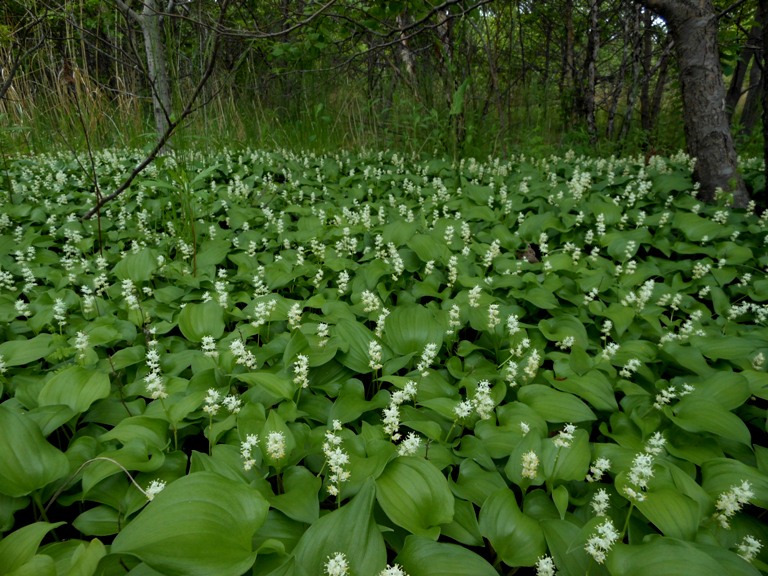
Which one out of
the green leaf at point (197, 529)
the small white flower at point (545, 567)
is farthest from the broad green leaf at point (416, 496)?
the green leaf at point (197, 529)

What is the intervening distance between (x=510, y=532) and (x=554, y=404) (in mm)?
642

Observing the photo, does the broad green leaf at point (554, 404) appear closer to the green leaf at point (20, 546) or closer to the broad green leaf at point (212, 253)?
the green leaf at point (20, 546)

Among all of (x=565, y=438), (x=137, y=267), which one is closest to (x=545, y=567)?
(x=565, y=438)

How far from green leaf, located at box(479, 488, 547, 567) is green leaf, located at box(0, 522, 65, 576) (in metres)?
1.18

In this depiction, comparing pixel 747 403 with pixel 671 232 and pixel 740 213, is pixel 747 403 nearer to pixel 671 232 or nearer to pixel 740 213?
pixel 671 232

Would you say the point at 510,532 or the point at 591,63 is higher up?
the point at 591,63

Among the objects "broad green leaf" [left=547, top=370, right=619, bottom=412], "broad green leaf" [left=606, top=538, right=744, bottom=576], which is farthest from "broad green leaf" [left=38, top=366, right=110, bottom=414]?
"broad green leaf" [left=547, top=370, right=619, bottom=412]

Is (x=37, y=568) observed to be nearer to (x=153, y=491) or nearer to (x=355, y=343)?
(x=153, y=491)

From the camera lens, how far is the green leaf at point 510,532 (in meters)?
1.24

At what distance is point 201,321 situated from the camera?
233 centimetres

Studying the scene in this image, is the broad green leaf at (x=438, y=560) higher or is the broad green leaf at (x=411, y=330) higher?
the broad green leaf at (x=411, y=330)

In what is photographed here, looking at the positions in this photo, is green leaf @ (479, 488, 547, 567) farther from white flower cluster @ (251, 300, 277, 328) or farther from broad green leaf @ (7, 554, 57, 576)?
white flower cluster @ (251, 300, 277, 328)

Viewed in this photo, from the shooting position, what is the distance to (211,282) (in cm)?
287

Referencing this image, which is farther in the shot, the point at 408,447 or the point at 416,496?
the point at 408,447
